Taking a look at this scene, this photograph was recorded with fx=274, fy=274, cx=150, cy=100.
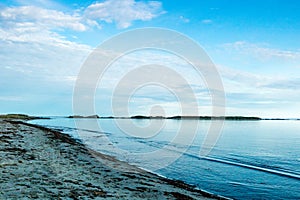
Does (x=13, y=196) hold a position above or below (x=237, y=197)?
above

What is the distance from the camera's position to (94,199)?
11.5 meters

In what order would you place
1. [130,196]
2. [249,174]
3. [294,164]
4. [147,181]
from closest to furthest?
1. [130,196]
2. [147,181]
3. [249,174]
4. [294,164]

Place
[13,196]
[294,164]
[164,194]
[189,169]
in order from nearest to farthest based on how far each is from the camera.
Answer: [13,196]
[164,194]
[189,169]
[294,164]

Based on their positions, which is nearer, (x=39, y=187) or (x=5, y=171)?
(x=39, y=187)

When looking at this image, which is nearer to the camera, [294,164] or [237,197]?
[237,197]

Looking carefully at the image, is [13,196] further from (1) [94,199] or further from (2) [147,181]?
(2) [147,181]

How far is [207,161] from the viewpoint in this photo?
95.1 ft

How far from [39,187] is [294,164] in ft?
83.5

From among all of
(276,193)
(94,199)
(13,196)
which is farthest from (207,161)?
(13,196)

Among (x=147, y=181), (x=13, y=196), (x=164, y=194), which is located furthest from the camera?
(x=147, y=181)

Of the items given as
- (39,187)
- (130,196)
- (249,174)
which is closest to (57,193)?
(39,187)

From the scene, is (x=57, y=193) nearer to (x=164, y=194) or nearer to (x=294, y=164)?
(x=164, y=194)

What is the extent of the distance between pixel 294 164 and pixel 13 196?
26.8 m

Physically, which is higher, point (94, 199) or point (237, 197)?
point (94, 199)
